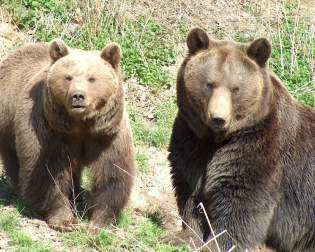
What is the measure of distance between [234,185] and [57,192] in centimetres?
186

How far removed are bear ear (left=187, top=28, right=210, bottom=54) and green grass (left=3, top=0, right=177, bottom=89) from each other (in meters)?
3.93

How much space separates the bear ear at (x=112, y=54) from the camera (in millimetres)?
7547

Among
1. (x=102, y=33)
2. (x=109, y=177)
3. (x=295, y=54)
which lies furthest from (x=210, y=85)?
(x=295, y=54)

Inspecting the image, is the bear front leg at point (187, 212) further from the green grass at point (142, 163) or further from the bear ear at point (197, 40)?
the green grass at point (142, 163)

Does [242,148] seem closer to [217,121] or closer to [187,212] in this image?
[217,121]

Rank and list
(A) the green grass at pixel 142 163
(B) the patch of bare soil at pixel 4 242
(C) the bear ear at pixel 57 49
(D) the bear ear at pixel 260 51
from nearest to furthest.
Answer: (B) the patch of bare soil at pixel 4 242
(D) the bear ear at pixel 260 51
(C) the bear ear at pixel 57 49
(A) the green grass at pixel 142 163

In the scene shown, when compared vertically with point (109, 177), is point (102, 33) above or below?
above

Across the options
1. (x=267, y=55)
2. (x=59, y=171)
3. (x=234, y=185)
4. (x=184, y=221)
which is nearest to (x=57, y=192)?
(x=59, y=171)

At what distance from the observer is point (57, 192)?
24.9 ft

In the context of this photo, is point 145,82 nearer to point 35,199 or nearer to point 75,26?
point 75,26

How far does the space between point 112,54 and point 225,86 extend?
141cm

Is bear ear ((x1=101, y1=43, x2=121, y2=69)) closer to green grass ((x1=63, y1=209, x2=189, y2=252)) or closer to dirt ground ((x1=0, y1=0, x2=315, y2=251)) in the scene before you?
green grass ((x1=63, y1=209, x2=189, y2=252))

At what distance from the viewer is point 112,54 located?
24.9 ft

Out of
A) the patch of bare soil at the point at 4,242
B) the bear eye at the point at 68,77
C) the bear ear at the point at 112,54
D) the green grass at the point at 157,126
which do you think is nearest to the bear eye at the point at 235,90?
the bear ear at the point at 112,54
